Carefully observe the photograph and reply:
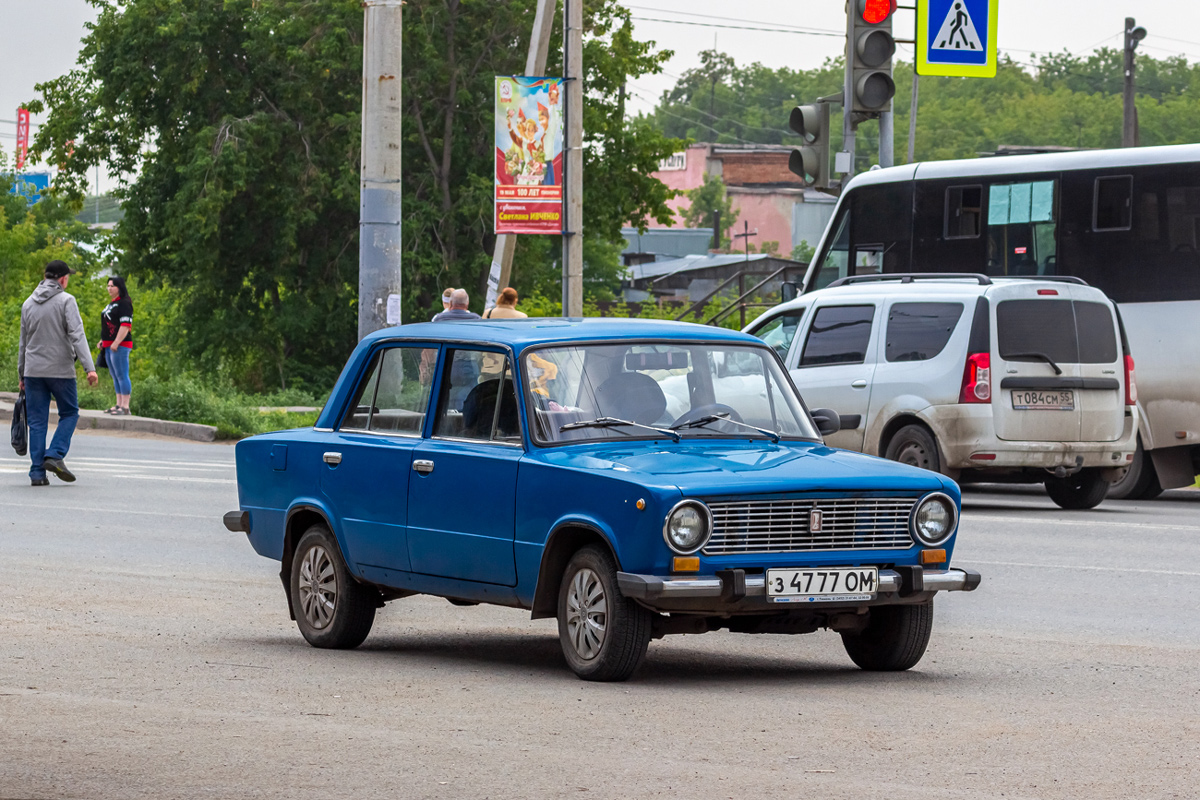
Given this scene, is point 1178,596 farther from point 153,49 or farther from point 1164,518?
point 153,49

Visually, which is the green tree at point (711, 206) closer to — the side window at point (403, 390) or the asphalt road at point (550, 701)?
the asphalt road at point (550, 701)

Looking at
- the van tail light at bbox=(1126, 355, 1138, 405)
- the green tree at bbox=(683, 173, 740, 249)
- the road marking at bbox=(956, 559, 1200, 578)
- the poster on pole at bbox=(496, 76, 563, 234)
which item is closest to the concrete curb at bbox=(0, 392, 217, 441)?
the poster on pole at bbox=(496, 76, 563, 234)

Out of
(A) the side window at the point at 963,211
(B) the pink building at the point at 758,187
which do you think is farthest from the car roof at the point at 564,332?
(B) the pink building at the point at 758,187

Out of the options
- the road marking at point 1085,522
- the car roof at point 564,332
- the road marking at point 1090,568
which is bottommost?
the road marking at point 1085,522

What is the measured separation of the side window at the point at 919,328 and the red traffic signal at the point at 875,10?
2.73 m

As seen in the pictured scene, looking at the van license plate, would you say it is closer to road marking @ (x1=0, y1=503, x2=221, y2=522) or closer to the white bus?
the white bus

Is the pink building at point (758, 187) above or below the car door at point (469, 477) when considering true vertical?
above

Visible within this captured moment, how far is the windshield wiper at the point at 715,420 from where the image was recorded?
8.59 meters

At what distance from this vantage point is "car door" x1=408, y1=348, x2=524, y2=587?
27.7 feet

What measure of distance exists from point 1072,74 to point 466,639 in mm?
134159

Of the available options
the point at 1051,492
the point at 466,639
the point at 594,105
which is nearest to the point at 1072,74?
the point at 594,105

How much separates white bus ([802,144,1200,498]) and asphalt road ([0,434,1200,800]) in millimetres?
6824

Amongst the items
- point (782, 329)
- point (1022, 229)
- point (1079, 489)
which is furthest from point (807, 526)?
point (1022, 229)

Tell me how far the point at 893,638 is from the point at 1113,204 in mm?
12809
